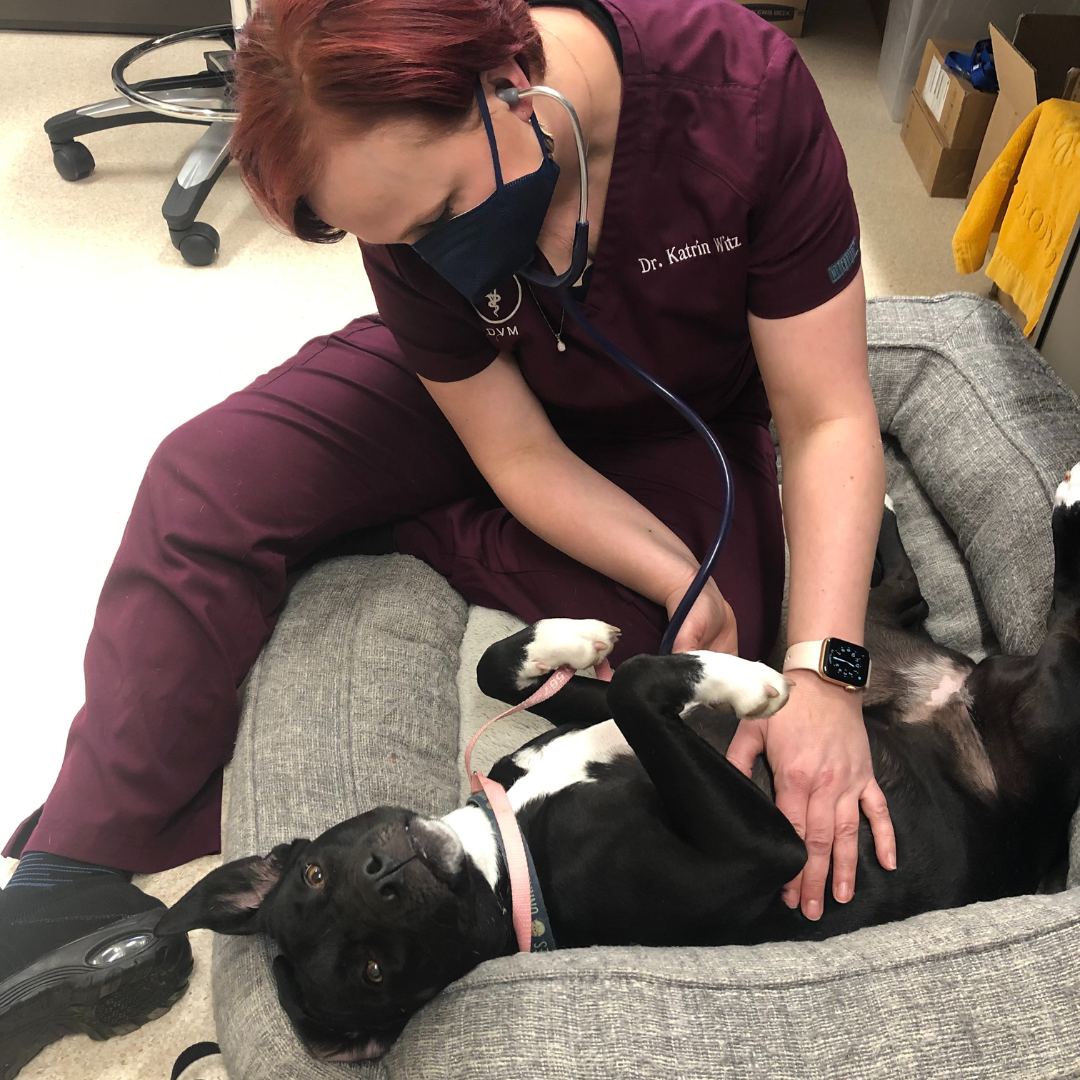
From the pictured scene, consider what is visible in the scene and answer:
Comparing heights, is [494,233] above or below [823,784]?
above

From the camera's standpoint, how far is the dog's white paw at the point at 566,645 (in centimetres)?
129

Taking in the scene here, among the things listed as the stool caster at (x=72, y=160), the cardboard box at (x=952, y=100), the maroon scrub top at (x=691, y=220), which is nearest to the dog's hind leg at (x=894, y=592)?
the maroon scrub top at (x=691, y=220)

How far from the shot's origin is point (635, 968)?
39.9 inches

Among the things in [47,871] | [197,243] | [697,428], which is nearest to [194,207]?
[197,243]

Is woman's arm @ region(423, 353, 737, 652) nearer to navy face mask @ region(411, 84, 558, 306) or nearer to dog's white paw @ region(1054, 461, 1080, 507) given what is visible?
navy face mask @ region(411, 84, 558, 306)

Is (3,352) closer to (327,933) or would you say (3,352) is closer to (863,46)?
(327,933)

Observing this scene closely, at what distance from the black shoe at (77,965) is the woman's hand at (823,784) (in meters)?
0.85

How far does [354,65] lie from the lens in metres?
0.88

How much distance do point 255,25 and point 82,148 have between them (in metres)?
2.36

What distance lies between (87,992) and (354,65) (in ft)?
3.88

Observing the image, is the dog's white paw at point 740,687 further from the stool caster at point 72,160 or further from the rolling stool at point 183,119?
the stool caster at point 72,160

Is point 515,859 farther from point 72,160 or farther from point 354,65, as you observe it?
point 72,160

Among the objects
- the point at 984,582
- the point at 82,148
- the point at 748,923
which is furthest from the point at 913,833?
the point at 82,148

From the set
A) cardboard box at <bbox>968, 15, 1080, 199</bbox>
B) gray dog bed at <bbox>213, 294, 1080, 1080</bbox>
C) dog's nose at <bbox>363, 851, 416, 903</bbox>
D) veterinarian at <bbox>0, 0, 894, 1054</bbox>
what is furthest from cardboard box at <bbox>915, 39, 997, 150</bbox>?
dog's nose at <bbox>363, 851, 416, 903</bbox>
